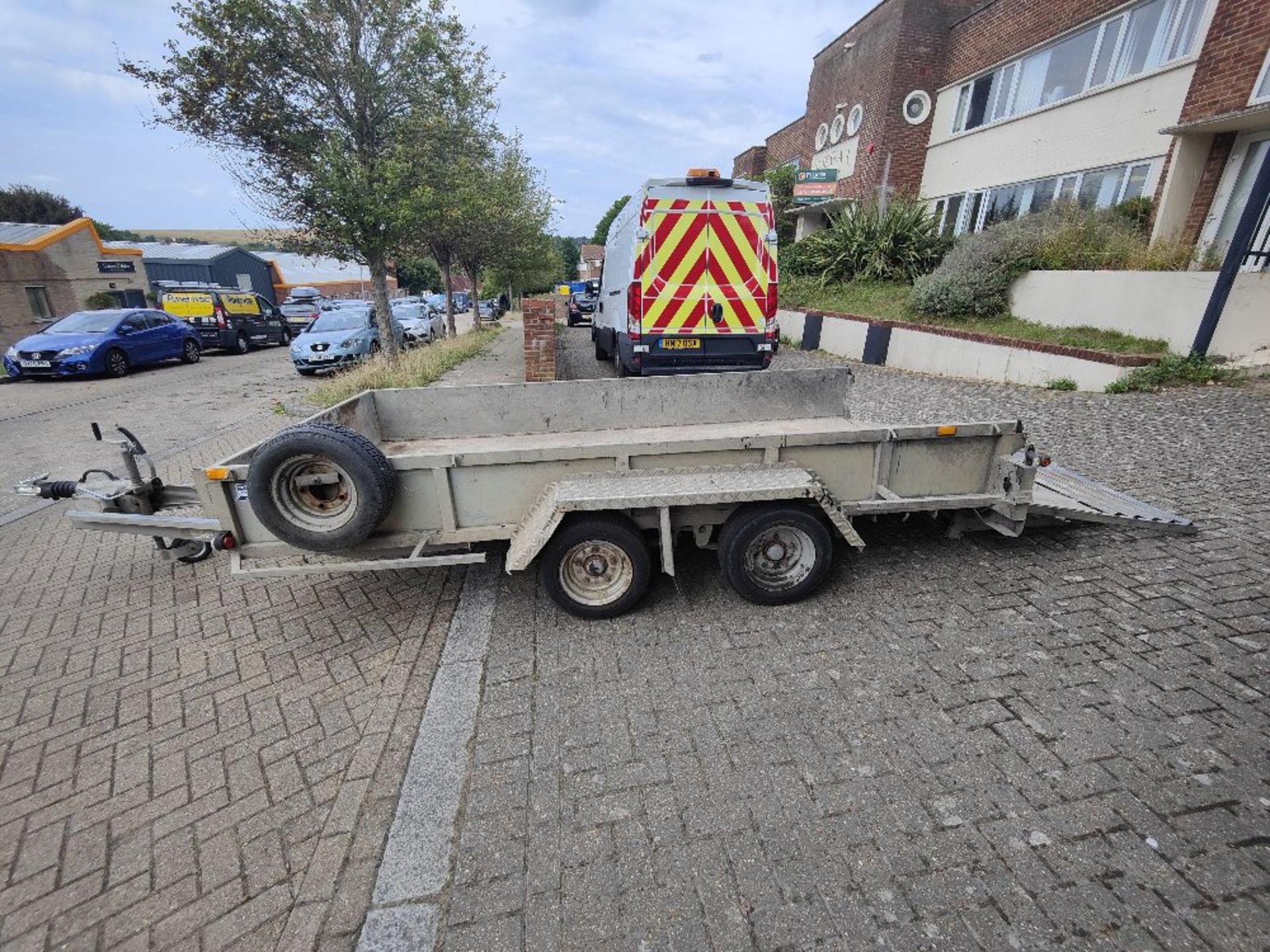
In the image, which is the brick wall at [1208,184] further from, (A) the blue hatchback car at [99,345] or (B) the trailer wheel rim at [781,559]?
(A) the blue hatchback car at [99,345]

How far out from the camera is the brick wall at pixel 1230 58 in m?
8.66

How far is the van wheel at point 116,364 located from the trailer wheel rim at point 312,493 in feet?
47.6

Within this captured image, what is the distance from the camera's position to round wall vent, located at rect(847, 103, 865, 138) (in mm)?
18938

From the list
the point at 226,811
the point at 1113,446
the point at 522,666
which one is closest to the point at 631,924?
the point at 522,666

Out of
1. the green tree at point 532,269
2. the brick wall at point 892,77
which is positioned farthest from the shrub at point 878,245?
the green tree at point 532,269

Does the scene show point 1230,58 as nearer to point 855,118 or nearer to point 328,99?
point 855,118

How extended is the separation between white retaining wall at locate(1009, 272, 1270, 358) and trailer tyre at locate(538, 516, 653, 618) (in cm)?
894

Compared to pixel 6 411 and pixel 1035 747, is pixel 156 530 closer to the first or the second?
pixel 1035 747

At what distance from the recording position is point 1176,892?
1812 millimetres

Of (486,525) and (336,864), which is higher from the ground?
(486,525)

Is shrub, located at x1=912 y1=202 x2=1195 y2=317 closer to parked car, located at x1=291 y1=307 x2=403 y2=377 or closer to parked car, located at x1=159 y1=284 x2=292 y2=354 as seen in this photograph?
parked car, located at x1=291 y1=307 x2=403 y2=377

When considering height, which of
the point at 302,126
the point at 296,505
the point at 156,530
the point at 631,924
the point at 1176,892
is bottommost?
the point at 631,924

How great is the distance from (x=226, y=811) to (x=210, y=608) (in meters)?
1.90

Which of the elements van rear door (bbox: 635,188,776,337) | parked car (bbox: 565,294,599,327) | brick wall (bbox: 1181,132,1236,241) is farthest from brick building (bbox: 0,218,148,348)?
brick wall (bbox: 1181,132,1236,241)
